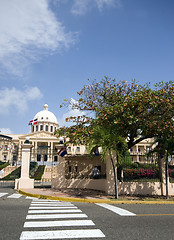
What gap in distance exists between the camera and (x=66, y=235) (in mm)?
4449

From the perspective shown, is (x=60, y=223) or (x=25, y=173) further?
(x=25, y=173)

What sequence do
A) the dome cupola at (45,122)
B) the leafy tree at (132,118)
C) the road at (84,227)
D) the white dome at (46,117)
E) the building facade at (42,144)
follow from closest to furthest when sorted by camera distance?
1. the road at (84,227)
2. the leafy tree at (132,118)
3. the building facade at (42,144)
4. the dome cupola at (45,122)
5. the white dome at (46,117)

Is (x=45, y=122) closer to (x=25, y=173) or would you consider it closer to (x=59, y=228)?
(x=25, y=173)

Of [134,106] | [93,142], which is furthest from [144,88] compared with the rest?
[93,142]

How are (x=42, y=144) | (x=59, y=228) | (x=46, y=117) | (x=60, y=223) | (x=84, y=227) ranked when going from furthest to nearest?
(x=46, y=117), (x=42, y=144), (x=60, y=223), (x=84, y=227), (x=59, y=228)

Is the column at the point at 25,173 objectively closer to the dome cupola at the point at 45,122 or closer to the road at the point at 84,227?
the road at the point at 84,227

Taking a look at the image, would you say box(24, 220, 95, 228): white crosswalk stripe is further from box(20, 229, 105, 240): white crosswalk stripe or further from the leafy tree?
the leafy tree

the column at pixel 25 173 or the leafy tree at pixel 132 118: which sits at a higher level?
the leafy tree at pixel 132 118

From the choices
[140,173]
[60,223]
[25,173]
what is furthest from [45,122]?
[60,223]

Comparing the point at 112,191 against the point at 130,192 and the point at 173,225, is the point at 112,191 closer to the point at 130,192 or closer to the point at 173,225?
the point at 130,192

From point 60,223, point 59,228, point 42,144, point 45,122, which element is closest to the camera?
point 59,228

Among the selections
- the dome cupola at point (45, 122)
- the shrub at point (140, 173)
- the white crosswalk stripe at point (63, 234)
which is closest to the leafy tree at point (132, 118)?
the shrub at point (140, 173)

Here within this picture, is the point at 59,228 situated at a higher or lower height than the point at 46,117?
lower

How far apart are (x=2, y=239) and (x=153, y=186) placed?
10834 mm
